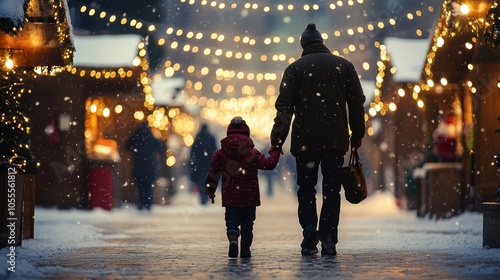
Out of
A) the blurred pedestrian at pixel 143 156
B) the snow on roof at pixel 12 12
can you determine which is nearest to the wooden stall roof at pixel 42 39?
the snow on roof at pixel 12 12

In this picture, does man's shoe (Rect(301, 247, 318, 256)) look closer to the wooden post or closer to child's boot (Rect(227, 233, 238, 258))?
child's boot (Rect(227, 233, 238, 258))

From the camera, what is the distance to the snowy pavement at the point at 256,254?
755 centimetres

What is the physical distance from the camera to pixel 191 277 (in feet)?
24.0

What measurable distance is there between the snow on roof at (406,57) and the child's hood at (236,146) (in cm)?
1493

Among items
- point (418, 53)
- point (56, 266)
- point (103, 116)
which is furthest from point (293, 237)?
point (103, 116)

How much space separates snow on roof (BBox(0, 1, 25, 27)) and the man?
2245 mm

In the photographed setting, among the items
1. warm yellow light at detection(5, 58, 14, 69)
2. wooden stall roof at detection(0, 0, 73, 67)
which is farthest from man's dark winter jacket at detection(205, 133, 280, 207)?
wooden stall roof at detection(0, 0, 73, 67)

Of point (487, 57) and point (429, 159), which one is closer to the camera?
point (487, 57)

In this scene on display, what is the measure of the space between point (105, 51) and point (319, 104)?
1457 centimetres

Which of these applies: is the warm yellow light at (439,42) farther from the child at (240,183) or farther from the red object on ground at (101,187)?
the child at (240,183)

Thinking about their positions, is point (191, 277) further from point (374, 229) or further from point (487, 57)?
point (487, 57)

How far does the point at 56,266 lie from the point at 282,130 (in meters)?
2.29

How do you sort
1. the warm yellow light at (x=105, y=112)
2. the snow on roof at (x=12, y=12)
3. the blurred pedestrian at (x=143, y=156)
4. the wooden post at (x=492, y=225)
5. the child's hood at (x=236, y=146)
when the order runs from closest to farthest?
the snow on roof at (x=12, y=12)
the child's hood at (x=236, y=146)
the wooden post at (x=492, y=225)
the blurred pedestrian at (x=143, y=156)
the warm yellow light at (x=105, y=112)

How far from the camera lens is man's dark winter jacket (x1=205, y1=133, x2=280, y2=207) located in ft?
30.4
